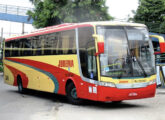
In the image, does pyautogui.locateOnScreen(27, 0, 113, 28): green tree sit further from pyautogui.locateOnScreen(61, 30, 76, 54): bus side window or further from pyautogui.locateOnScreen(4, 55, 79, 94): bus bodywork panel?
pyautogui.locateOnScreen(61, 30, 76, 54): bus side window

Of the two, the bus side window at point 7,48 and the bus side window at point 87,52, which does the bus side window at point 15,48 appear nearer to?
the bus side window at point 7,48

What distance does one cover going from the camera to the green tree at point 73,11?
3315cm

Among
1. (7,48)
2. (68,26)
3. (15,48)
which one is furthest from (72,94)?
(7,48)

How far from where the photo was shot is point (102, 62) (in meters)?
13.2

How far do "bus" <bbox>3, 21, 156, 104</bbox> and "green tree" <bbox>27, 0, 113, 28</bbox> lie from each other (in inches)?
637

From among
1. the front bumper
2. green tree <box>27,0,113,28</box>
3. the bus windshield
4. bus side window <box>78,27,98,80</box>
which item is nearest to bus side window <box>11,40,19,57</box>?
bus side window <box>78,27,98,80</box>

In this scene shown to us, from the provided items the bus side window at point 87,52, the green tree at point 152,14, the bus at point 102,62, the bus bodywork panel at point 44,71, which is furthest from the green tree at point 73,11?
the bus side window at point 87,52

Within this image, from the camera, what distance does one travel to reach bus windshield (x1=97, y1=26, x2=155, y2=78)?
1314 centimetres

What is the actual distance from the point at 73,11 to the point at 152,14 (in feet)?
41.3

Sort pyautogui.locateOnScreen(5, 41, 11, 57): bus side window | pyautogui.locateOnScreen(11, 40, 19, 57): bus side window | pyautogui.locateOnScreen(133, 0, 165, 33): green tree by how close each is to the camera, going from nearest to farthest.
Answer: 1. pyautogui.locateOnScreen(11, 40, 19, 57): bus side window
2. pyautogui.locateOnScreen(5, 41, 11, 57): bus side window
3. pyautogui.locateOnScreen(133, 0, 165, 33): green tree

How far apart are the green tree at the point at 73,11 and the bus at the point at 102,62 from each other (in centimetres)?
1618

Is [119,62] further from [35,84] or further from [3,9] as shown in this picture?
[3,9]

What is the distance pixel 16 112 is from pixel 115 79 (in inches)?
133

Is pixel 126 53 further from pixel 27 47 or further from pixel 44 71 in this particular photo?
pixel 27 47
